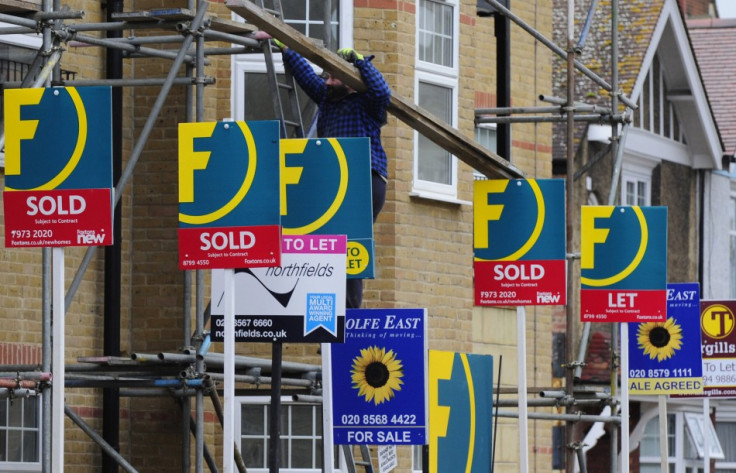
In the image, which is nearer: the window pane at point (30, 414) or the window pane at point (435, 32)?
the window pane at point (30, 414)

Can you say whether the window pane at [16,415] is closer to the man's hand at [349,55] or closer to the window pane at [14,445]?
the window pane at [14,445]

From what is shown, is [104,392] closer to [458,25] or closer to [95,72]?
[95,72]

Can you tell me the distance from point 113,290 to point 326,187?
4.95 meters

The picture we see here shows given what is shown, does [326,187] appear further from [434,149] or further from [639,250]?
[434,149]

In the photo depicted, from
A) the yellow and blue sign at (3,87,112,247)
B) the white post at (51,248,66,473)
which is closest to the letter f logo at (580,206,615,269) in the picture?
the yellow and blue sign at (3,87,112,247)

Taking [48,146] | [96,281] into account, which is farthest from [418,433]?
[96,281]

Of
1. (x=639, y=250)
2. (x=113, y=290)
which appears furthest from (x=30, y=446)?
A: (x=639, y=250)

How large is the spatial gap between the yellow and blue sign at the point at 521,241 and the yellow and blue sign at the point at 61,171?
4.41m

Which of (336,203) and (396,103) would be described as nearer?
(336,203)

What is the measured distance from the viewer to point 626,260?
14523mm

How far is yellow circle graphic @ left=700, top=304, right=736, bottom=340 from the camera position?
19.1 m

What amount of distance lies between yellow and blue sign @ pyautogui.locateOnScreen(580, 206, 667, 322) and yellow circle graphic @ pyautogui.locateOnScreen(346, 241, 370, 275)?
3.75 meters

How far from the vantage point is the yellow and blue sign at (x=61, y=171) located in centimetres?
927

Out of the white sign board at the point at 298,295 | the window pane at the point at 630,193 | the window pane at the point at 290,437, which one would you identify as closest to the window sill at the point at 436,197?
the window pane at the point at 290,437
